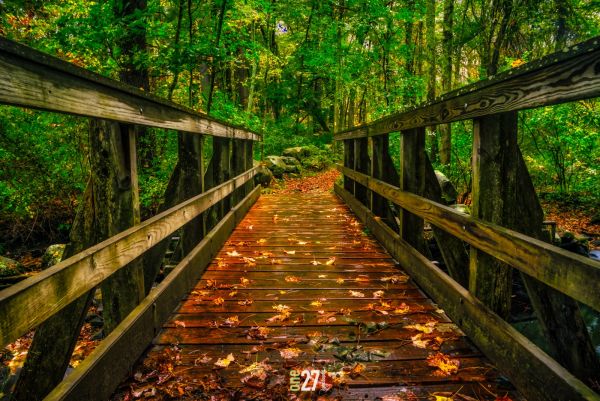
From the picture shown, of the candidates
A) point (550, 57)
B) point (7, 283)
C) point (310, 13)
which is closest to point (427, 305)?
point (550, 57)

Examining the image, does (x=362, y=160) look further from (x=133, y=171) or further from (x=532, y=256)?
(x=532, y=256)

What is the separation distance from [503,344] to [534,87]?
1.52 m

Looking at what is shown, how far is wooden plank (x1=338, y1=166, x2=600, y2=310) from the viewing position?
1.73 m

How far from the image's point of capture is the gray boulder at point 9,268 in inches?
269

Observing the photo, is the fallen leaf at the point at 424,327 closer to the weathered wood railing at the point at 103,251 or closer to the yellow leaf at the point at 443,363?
the yellow leaf at the point at 443,363

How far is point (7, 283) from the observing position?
6684 millimetres

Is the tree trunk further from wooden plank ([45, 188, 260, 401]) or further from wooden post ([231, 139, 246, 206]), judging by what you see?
wooden plank ([45, 188, 260, 401])

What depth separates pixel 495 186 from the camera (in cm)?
272

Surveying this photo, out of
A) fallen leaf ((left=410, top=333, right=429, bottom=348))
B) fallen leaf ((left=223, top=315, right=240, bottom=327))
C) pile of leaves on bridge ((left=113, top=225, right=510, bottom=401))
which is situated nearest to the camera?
pile of leaves on bridge ((left=113, top=225, right=510, bottom=401))

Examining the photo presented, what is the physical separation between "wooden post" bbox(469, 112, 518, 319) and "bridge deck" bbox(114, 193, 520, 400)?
1.51ft

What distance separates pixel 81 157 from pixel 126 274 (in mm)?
6862

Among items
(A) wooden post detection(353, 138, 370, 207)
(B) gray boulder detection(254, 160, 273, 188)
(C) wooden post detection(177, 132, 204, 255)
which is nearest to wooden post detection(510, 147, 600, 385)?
(C) wooden post detection(177, 132, 204, 255)

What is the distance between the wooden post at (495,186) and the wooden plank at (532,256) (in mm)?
149

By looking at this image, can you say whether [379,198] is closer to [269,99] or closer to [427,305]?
[427,305]
